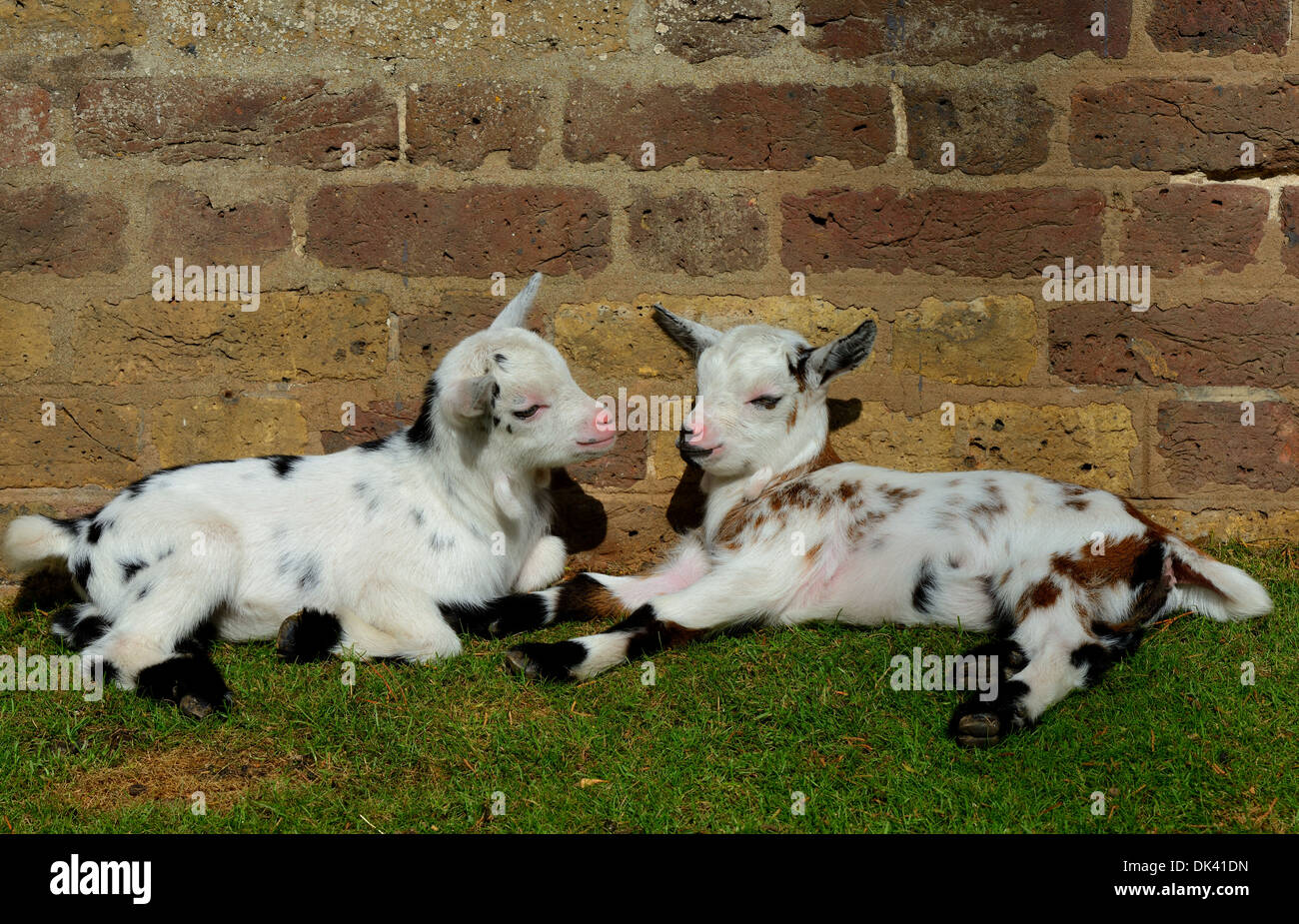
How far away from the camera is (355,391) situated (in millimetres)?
4840

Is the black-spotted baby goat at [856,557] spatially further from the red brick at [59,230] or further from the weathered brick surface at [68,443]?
the red brick at [59,230]

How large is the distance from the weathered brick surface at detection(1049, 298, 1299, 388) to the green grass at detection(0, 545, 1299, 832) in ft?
4.11

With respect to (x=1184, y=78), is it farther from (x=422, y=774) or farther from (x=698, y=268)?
(x=422, y=774)

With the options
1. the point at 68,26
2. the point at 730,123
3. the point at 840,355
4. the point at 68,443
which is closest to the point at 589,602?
the point at 840,355

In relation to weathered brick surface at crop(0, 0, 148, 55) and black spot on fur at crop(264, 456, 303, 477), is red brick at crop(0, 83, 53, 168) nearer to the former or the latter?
weathered brick surface at crop(0, 0, 148, 55)

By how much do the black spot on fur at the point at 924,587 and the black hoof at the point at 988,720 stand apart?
680mm

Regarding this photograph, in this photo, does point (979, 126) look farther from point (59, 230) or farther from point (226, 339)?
point (59, 230)

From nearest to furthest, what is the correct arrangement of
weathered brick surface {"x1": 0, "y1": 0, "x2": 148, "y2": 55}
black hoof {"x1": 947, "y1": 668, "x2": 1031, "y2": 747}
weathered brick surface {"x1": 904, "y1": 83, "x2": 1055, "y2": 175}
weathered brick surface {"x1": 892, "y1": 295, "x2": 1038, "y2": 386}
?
black hoof {"x1": 947, "y1": 668, "x2": 1031, "y2": 747}, weathered brick surface {"x1": 0, "y1": 0, "x2": 148, "y2": 55}, weathered brick surface {"x1": 904, "y1": 83, "x2": 1055, "y2": 175}, weathered brick surface {"x1": 892, "y1": 295, "x2": 1038, "y2": 386}

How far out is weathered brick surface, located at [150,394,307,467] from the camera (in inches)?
189

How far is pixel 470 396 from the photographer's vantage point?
13.4 ft

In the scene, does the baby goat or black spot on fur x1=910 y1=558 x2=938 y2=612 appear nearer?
the baby goat

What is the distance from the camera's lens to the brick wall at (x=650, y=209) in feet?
15.3

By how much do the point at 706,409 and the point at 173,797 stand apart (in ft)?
7.59

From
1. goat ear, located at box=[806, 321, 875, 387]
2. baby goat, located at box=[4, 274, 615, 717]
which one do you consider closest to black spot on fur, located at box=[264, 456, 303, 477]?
baby goat, located at box=[4, 274, 615, 717]
